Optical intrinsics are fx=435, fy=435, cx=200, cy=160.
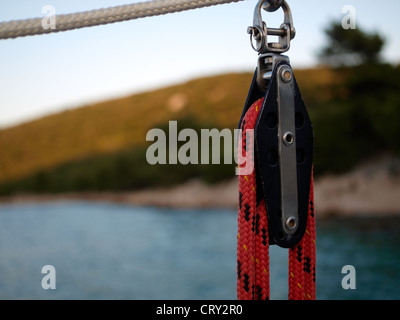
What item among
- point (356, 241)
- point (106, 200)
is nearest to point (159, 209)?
point (106, 200)

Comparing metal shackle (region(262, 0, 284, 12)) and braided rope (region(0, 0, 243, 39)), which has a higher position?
metal shackle (region(262, 0, 284, 12))

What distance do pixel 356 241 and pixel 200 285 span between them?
7869 millimetres

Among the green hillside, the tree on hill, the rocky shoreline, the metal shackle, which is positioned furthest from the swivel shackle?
the tree on hill

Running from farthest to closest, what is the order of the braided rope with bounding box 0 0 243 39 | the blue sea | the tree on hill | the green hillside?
the tree on hill
the green hillside
the blue sea
the braided rope with bounding box 0 0 243 39

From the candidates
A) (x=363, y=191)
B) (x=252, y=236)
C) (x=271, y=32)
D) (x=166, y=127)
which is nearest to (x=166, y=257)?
(x=363, y=191)

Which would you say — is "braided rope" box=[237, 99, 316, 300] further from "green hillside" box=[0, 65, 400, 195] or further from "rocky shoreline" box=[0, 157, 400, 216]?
"green hillside" box=[0, 65, 400, 195]

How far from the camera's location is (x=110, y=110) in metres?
61.4

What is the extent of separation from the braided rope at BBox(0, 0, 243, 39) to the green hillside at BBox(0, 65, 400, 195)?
80.3ft

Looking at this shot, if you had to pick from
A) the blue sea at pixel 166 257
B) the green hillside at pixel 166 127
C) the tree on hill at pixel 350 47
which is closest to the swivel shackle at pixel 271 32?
the blue sea at pixel 166 257

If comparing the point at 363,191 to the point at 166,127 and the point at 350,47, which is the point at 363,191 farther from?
the point at 166,127

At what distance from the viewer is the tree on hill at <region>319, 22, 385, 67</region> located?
2780 centimetres

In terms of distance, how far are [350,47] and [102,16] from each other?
98.0ft

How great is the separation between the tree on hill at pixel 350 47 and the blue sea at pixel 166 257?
10997 millimetres
